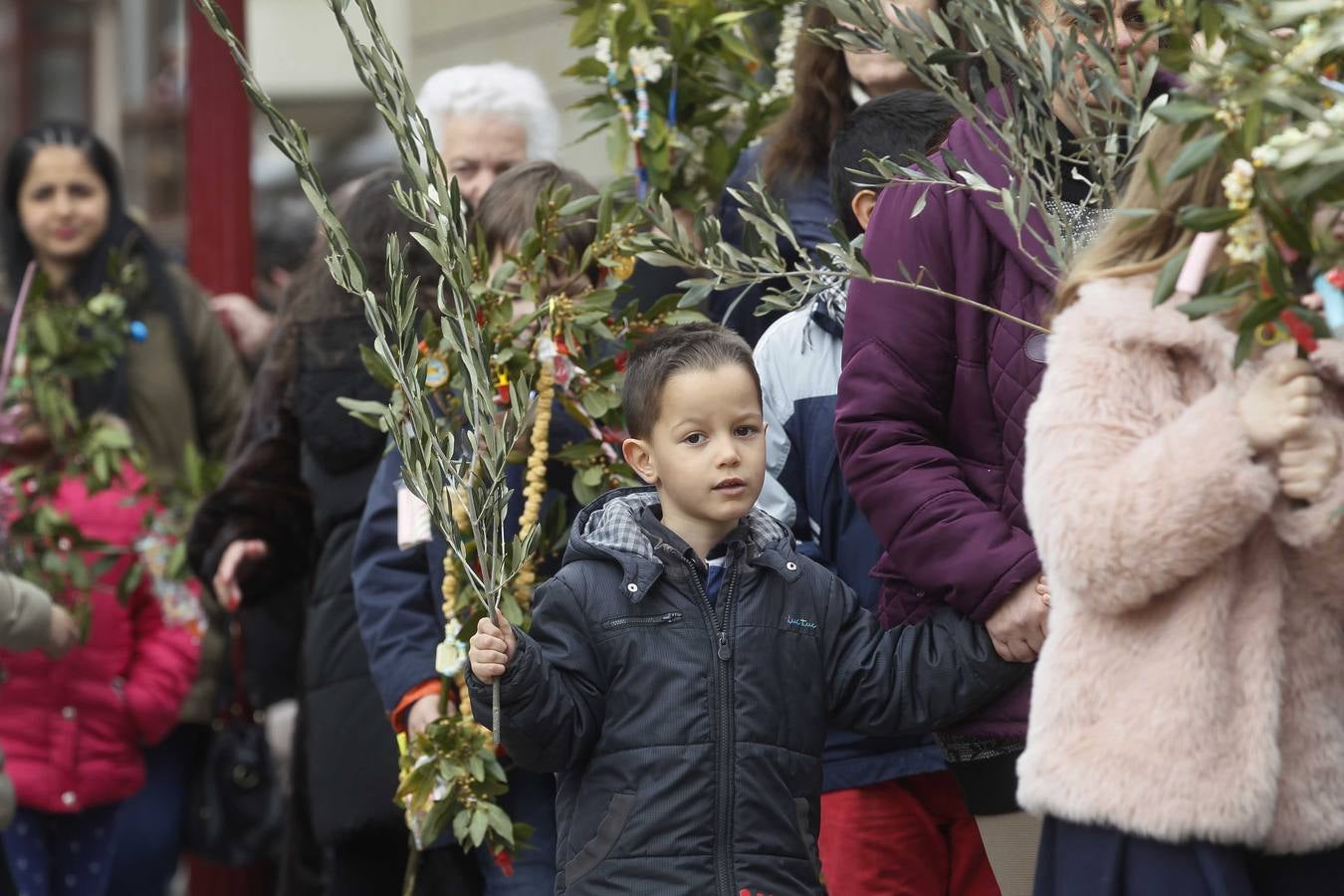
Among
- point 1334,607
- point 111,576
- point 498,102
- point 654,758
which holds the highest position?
point 498,102

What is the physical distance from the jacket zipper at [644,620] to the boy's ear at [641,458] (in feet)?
0.87

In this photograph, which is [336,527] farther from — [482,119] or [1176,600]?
[1176,600]

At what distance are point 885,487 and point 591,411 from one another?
0.81 meters

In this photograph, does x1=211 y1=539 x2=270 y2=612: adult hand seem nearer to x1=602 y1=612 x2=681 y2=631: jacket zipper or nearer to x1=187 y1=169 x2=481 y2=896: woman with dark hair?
x1=187 y1=169 x2=481 y2=896: woman with dark hair

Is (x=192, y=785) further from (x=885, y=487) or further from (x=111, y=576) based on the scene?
(x=885, y=487)

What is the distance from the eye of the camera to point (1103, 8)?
3414mm

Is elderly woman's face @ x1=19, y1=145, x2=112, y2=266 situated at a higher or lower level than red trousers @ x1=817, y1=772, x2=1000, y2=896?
higher

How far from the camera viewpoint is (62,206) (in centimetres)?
653

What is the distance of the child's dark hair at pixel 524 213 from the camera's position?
432 centimetres

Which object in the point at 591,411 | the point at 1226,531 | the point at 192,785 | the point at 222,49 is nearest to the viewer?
the point at 1226,531

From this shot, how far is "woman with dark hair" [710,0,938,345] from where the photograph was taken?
4.50 m

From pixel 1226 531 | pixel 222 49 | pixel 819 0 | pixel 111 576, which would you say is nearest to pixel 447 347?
pixel 819 0

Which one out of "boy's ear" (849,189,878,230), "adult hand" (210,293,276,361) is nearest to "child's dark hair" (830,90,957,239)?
"boy's ear" (849,189,878,230)

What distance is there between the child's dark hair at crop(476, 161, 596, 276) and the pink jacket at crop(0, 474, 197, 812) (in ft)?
6.75
